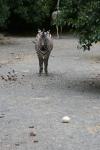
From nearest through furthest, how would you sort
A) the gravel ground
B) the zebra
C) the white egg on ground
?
the gravel ground → the white egg on ground → the zebra

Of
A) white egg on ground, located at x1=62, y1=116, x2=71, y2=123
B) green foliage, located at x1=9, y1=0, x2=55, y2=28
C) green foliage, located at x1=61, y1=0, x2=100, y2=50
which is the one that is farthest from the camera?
green foliage, located at x1=9, y1=0, x2=55, y2=28

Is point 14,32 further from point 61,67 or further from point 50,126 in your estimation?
point 50,126

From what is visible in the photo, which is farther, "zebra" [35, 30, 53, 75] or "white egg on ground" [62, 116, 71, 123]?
"zebra" [35, 30, 53, 75]

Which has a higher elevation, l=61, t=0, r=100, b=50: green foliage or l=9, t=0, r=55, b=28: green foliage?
l=61, t=0, r=100, b=50: green foliage

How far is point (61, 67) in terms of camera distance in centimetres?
2134

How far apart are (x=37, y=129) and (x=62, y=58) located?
15731 millimetres

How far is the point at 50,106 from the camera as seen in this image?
12281 mm

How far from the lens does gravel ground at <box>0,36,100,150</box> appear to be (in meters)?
8.83

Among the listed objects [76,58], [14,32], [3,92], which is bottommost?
[14,32]

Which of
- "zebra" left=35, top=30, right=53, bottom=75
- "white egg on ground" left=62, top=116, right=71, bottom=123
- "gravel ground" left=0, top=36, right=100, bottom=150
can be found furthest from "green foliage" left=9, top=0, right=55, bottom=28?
"white egg on ground" left=62, top=116, right=71, bottom=123

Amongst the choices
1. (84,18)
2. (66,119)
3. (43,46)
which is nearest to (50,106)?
(66,119)

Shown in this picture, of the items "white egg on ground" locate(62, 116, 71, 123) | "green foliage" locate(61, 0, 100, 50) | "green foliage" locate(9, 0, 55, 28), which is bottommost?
"green foliage" locate(9, 0, 55, 28)

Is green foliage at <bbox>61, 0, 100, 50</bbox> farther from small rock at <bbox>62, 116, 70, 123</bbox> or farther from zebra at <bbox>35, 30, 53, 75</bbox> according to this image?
small rock at <bbox>62, 116, 70, 123</bbox>

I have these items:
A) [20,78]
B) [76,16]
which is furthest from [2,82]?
[76,16]
